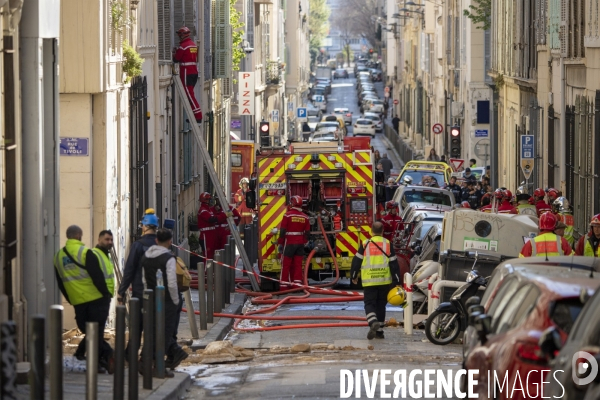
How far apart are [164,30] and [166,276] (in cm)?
1429

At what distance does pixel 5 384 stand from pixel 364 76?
136 metres

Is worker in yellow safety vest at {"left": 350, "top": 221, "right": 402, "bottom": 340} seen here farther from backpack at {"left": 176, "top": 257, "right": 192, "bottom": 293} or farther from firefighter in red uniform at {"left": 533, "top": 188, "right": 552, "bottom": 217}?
firefighter in red uniform at {"left": 533, "top": 188, "right": 552, "bottom": 217}

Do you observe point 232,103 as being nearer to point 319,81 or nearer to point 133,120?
point 133,120

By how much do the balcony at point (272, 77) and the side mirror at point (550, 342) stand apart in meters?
60.0

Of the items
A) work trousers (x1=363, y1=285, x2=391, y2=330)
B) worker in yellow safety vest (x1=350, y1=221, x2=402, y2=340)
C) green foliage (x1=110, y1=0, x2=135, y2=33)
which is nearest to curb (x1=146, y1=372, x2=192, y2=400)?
worker in yellow safety vest (x1=350, y1=221, x2=402, y2=340)

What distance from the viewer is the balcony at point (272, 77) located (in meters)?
70.1

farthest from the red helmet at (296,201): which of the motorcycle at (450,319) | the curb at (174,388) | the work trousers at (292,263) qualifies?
the curb at (174,388)

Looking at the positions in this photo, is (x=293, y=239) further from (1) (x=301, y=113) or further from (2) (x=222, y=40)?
(1) (x=301, y=113)

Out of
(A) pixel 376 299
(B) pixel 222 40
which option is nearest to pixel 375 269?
(A) pixel 376 299

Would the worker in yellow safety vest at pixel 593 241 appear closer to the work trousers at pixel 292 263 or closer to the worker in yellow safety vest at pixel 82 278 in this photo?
the worker in yellow safety vest at pixel 82 278

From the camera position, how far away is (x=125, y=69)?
20.6 m

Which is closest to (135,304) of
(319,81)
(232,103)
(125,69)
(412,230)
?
(125,69)

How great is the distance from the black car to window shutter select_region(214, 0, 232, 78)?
3103 cm

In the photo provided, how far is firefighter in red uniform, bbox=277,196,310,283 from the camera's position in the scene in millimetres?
24172
